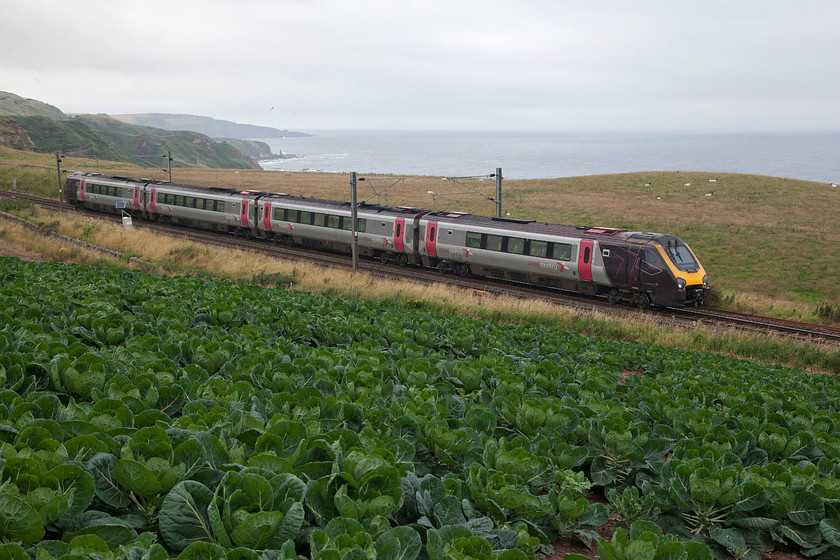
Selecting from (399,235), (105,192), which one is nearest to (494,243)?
→ (399,235)

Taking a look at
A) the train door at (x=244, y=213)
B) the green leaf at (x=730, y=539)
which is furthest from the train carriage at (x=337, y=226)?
the green leaf at (x=730, y=539)

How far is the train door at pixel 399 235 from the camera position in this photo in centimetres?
3069

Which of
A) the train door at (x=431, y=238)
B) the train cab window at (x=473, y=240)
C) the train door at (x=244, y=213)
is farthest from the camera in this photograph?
the train door at (x=244, y=213)

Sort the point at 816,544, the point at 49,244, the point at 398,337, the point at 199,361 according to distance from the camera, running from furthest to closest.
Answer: the point at 49,244 → the point at 398,337 → the point at 199,361 → the point at 816,544

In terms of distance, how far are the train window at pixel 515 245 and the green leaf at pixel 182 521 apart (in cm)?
2486

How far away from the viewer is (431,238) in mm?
29828

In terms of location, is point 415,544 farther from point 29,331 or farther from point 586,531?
point 29,331

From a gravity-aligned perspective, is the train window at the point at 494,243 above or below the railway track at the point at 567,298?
above

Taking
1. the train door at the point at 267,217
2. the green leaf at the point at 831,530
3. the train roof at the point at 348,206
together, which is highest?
the train roof at the point at 348,206

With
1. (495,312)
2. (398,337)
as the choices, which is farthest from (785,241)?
(398,337)

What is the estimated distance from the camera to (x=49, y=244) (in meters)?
30.0

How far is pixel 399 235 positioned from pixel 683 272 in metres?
13.4

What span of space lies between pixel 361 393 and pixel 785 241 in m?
45.2

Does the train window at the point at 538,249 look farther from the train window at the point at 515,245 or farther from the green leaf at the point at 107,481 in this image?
the green leaf at the point at 107,481
